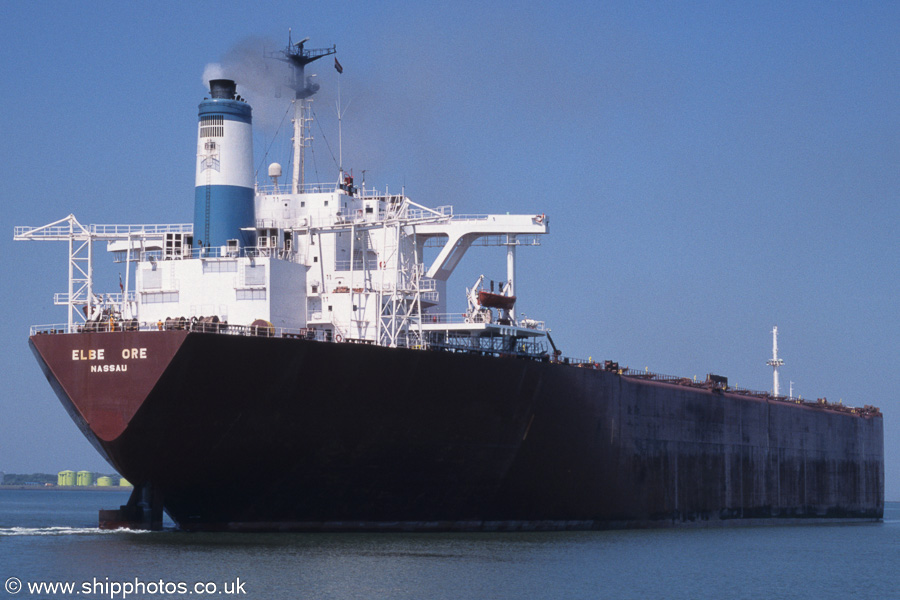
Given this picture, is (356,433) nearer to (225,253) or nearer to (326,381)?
(326,381)

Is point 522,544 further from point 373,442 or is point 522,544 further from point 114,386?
point 114,386

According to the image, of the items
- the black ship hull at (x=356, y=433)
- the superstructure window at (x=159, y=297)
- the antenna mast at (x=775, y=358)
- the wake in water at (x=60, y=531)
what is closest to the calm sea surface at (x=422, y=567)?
the wake in water at (x=60, y=531)

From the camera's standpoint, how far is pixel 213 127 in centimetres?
3500

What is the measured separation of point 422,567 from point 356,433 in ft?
16.6

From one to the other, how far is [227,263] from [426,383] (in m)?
6.41

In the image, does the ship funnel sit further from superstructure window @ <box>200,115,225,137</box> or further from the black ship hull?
the black ship hull

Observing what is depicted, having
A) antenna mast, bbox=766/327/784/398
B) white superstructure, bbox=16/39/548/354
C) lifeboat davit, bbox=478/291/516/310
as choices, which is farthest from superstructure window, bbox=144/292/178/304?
antenna mast, bbox=766/327/784/398

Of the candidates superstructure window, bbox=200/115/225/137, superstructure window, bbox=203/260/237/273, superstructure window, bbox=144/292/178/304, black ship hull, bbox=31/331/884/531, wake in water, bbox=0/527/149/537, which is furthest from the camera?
superstructure window, bbox=200/115/225/137

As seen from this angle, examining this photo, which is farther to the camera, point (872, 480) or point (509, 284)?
point (872, 480)

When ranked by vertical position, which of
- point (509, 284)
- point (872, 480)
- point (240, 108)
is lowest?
point (872, 480)

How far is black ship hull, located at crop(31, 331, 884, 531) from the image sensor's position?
98.1ft

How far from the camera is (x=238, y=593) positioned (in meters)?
24.0

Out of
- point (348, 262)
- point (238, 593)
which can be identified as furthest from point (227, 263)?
point (238, 593)

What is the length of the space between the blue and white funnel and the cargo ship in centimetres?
6
